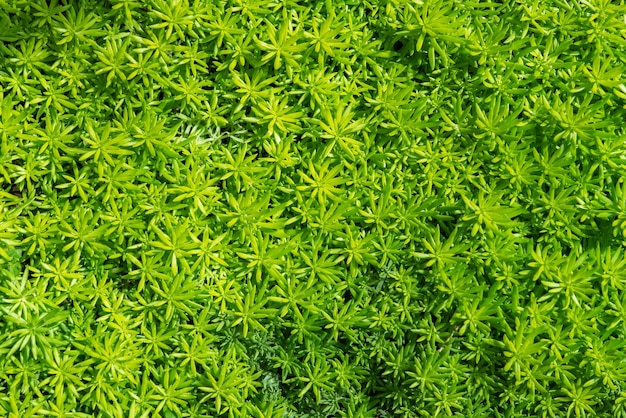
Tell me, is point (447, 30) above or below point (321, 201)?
above

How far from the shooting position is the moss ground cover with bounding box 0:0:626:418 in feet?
7.38

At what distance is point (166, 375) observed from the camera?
2.25 metres

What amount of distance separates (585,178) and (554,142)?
0.18 m

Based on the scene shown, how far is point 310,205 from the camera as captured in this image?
7.53 ft

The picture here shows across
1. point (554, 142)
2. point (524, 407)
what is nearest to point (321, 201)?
point (554, 142)

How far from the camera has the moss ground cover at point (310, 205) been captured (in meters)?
2.25

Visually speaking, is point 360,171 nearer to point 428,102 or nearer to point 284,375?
point 428,102

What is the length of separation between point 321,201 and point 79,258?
3.10 feet

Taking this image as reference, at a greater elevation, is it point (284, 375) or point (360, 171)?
point (360, 171)

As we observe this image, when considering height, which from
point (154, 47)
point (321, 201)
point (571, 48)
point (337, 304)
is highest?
point (571, 48)

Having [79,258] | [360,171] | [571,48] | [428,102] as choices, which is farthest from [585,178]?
[79,258]

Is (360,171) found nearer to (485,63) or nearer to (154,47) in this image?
(485,63)

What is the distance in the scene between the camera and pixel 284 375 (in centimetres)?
231

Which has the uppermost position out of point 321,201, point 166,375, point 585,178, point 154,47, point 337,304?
point 154,47
